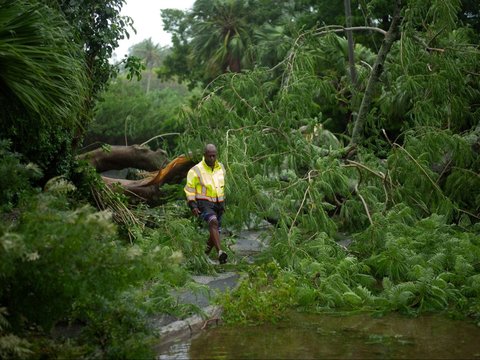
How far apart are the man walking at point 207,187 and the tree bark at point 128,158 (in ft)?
11.0

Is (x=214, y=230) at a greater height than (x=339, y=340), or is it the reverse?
(x=214, y=230)

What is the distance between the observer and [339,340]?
709 centimetres

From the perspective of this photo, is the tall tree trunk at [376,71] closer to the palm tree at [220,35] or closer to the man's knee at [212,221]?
the man's knee at [212,221]

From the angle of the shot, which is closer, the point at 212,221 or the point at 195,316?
the point at 195,316

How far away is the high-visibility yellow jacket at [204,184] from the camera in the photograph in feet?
35.9

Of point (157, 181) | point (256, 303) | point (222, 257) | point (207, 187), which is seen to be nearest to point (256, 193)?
point (207, 187)

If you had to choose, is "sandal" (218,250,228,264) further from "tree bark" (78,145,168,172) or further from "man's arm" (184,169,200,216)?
"tree bark" (78,145,168,172)

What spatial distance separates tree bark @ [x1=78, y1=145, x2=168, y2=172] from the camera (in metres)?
14.2

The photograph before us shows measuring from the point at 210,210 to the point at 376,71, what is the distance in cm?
455

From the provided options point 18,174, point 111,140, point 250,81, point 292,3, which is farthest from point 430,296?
point 111,140

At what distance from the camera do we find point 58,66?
8.27 metres

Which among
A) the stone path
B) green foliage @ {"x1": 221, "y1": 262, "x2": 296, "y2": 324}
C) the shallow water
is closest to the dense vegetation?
green foliage @ {"x1": 221, "y1": 262, "x2": 296, "y2": 324}

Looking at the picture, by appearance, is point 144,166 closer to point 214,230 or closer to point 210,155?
point 210,155

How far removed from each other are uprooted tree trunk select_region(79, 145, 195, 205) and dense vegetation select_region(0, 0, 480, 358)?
1.46ft
